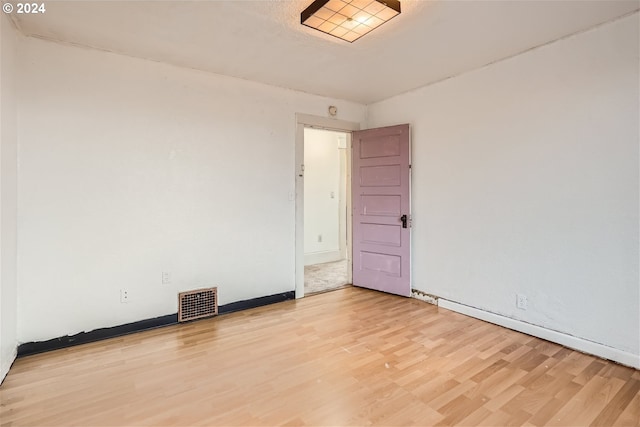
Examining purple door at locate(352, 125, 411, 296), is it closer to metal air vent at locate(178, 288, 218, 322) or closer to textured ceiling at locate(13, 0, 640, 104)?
textured ceiling at locate(13, 0, 640, 104)

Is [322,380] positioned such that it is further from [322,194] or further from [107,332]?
[322,194]

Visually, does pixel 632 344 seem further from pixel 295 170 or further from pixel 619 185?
pixel 295 170

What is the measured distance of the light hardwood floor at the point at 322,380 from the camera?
1.78 m

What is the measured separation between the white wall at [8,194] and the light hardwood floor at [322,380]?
10.6 inches

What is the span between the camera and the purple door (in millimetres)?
3861

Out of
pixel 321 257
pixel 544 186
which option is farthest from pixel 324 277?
pixel 544 186

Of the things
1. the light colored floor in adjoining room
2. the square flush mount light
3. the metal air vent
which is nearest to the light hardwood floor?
the metal air vent

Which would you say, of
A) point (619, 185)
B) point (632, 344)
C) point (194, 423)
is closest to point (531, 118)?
point (619, 185)

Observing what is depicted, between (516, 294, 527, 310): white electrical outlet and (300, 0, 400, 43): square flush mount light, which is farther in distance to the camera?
(516, 294, 527, 310): white electrical outlet

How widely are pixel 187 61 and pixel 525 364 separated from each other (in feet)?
12.4

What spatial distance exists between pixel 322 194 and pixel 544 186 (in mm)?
3811

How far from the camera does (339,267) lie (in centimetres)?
560

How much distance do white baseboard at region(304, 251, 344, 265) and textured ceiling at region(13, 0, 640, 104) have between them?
333 cm

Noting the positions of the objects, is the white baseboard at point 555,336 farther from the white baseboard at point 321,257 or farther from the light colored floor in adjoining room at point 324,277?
the white baseboard at point 321,257
